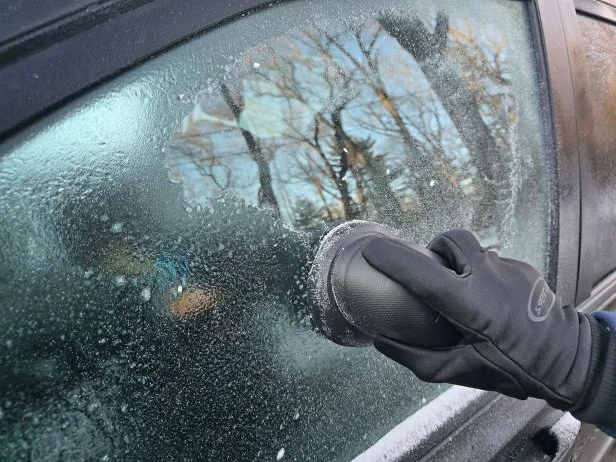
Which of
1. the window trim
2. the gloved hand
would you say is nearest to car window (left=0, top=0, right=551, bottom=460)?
the gloved hand

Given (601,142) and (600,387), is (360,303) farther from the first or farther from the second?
(601,142)

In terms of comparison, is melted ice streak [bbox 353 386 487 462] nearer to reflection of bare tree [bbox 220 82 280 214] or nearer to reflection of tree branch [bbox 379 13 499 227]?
reflection of tree branch [bbox 379 13 499 227]

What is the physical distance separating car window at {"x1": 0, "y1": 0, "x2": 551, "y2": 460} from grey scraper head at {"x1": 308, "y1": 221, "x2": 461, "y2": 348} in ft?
0.14

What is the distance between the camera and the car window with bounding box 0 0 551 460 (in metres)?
0.83

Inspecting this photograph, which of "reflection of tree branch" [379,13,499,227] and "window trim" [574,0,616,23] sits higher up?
"window trim" [574,0,616,23]

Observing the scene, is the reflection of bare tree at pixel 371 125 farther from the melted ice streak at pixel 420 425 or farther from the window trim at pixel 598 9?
the window trim at pixel 598 9

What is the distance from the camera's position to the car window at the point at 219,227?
83cm

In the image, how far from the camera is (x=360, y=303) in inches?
41.6

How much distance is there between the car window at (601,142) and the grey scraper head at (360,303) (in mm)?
1140

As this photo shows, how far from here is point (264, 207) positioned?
1.08m

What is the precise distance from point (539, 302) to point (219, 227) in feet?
2.21

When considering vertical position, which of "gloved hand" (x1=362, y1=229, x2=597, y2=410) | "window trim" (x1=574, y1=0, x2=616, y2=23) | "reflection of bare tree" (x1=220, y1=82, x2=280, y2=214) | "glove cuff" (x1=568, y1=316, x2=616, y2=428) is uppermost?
"window trim" (x1=574, y1=0, x2=616, y2=23)

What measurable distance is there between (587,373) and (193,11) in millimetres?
1105

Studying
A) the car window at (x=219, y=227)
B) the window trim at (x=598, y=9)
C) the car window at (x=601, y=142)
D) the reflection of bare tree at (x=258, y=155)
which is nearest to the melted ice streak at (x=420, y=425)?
the car window at (x=219, y=227)
